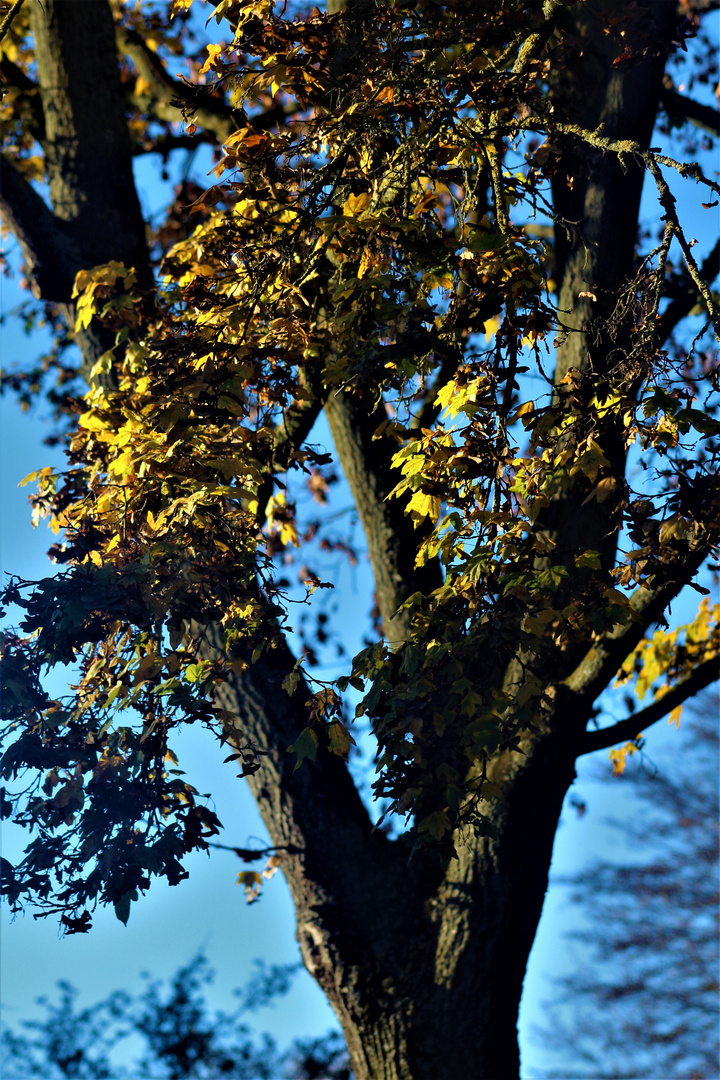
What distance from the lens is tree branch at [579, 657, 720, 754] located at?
4422 mm

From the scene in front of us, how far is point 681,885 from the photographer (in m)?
13.7

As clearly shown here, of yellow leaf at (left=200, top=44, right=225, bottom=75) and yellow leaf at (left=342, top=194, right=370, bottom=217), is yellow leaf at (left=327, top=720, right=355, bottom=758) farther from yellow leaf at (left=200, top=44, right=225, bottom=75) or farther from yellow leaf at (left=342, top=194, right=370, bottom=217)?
yellow leaf at (left=200, top=44, right=225, bottom=75)

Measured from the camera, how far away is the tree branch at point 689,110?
20.7 ft

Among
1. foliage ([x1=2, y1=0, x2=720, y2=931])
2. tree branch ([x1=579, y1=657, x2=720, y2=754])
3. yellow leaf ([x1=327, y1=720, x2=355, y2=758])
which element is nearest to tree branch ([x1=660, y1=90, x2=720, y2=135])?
foliage ([x1=2, y1=0, x2=720, y2=931])

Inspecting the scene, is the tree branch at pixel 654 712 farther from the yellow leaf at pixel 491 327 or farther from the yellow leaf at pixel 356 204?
the yellow leaf at pixel 356 204

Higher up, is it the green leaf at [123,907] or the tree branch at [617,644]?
the tree branch at [617,644]

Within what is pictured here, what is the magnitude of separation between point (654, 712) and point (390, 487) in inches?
74.6

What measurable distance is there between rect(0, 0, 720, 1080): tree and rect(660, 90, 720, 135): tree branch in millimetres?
1877

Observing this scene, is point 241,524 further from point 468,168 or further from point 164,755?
point 468,168

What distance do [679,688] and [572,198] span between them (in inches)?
106

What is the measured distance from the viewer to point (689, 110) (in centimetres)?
643

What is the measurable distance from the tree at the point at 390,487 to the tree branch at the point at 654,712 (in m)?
0.01

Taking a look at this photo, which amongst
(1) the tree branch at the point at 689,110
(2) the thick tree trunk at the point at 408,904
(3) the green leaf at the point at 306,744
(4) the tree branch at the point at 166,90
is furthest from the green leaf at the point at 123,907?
(1) the tree branch at the point at 689,110

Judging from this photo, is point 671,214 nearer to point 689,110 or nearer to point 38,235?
point 38,235
